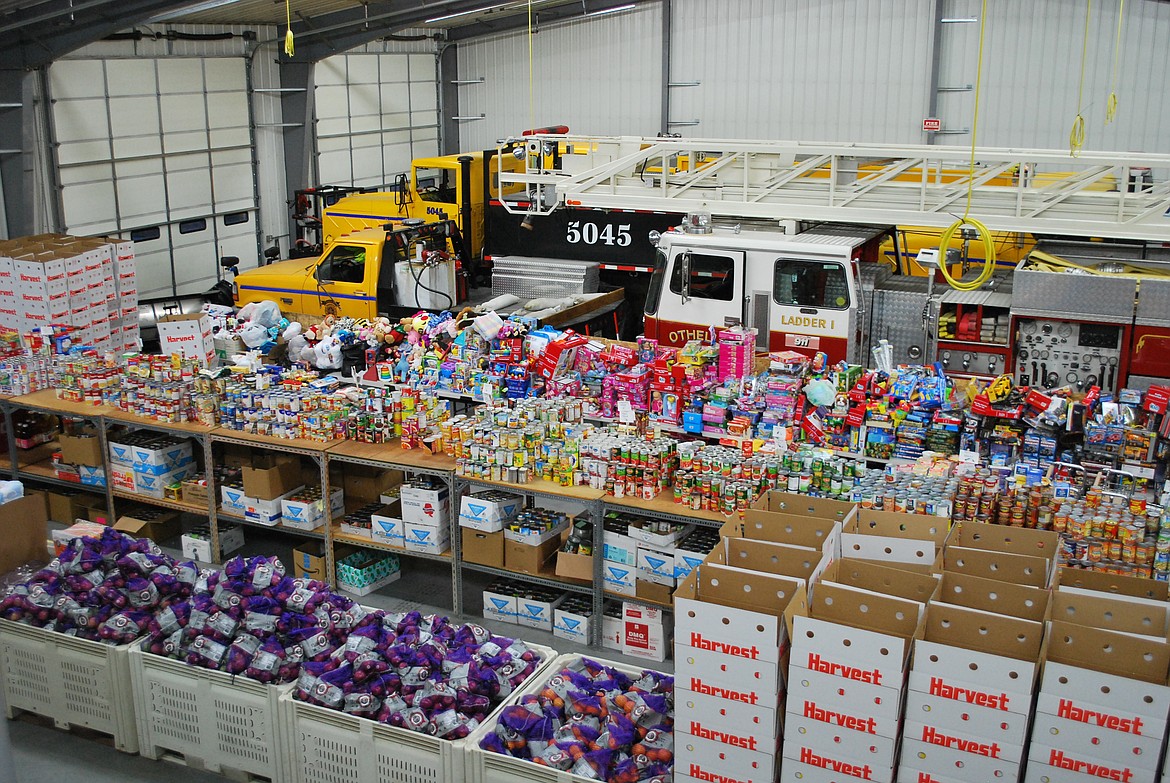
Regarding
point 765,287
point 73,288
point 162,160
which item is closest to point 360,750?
point 765,287

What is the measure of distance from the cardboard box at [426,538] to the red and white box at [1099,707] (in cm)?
493

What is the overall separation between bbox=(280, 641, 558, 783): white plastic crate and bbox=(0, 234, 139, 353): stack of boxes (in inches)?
303

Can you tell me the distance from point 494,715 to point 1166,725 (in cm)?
306

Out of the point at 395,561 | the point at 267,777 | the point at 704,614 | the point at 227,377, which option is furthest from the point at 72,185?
the point at 704,614

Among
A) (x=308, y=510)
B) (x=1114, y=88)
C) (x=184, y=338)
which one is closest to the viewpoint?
(x=308, y=510)

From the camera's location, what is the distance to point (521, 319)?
1076cm

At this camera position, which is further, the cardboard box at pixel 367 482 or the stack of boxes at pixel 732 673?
the cardboard box at pixel 367 482

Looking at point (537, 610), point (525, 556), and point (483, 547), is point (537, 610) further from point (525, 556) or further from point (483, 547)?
point (483, 547)

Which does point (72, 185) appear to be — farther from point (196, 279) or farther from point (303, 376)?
point (303, 376)

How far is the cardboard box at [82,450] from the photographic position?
9633 mm

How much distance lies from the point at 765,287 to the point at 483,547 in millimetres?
3871

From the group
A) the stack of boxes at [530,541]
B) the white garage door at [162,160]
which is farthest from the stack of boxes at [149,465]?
the white garage door at [162,160]

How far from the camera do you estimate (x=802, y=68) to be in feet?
67.6

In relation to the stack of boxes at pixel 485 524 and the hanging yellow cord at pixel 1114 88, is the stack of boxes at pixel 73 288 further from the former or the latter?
the hanging yellow cord at pixel 1114 88
